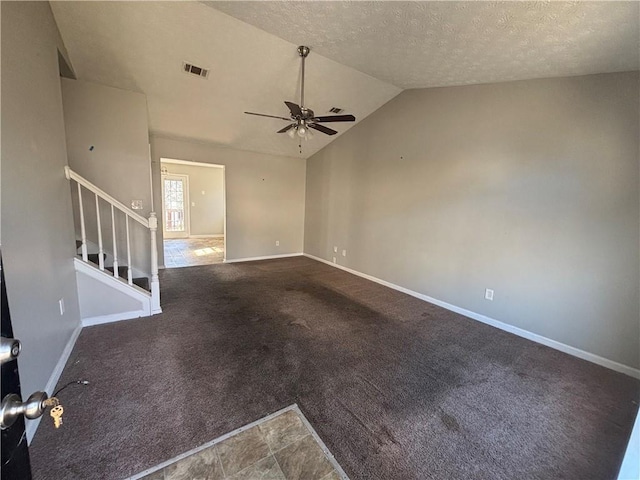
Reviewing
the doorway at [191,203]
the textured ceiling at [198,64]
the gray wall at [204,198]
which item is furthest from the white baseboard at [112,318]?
the gray wall at [204,198]

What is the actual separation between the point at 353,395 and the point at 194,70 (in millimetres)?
4052

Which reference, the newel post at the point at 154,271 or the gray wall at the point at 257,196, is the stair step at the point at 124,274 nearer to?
the newel post at the point at 154,271

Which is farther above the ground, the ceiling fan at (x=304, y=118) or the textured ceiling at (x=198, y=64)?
the textured ceiling at (x=198, y=64)

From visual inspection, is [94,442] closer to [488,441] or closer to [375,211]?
[488,441]

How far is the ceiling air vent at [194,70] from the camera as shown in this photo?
128 inches

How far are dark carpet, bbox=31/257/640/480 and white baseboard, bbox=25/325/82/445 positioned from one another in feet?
0.15

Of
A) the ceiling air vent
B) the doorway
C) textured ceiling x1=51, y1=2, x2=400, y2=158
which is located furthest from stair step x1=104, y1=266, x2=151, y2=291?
the doorway

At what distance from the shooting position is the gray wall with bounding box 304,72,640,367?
243 centimetres

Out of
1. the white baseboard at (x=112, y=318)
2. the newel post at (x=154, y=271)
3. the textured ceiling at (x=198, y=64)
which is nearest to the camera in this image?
the textured ceiling at (x=198, y=64)

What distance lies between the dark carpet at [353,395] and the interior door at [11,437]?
978 mm

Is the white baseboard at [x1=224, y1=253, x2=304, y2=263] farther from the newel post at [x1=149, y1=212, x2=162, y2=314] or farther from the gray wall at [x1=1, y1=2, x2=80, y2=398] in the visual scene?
the gray wall at [x1=1, y1=2, x2=80, y2=398]

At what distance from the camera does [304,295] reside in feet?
13.2

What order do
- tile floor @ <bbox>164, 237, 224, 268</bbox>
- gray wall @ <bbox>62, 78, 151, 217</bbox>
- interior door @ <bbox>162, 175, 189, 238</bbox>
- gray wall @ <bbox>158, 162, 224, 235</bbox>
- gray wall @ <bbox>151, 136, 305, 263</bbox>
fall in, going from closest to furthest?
gray wall @ <bbox>62, 78, 151, 217</bbox>, gray wall @ <bbox>151, 136, 305, 263</bbox>, tile floor @ <bbox>164, 237, 224, 268</bbox>, interior door @ <bbox>162, 175, 189, 238</bbox>, gray wall @ <bbox>158, 162, 224, 235</bbox>

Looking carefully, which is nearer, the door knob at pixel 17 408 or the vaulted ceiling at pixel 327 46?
the door knob at pixel 17 408
